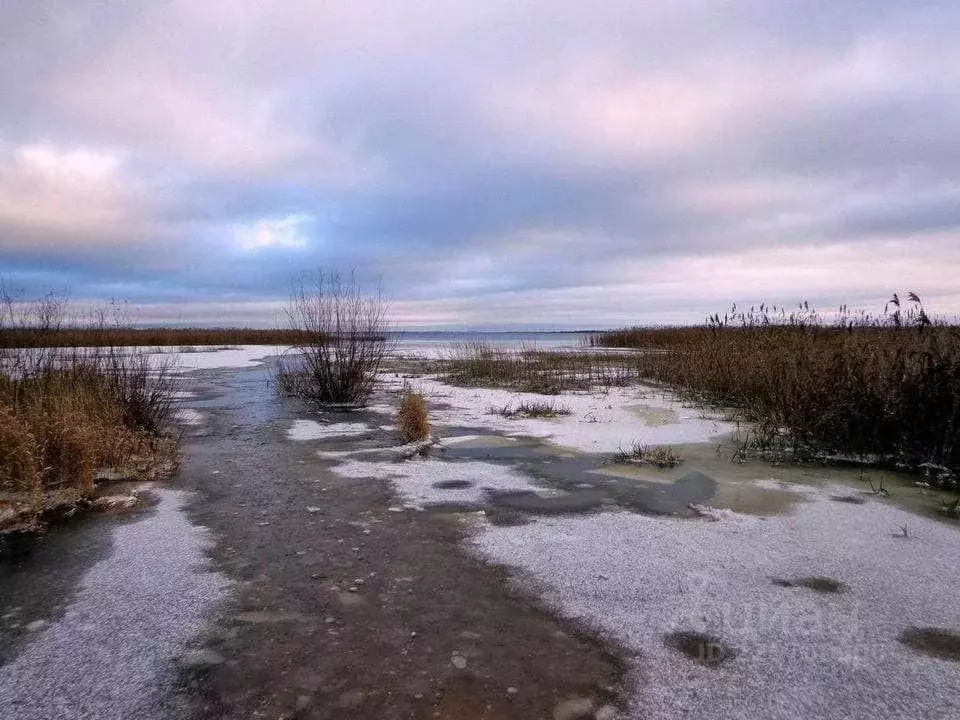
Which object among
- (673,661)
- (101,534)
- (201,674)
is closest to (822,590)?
(673,661)

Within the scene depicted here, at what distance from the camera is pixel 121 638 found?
2395 millimetres

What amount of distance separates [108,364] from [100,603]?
485 centimetres

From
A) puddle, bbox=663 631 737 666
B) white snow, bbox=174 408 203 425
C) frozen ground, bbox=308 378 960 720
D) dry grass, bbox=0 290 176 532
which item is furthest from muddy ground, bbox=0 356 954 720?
white snow, bbox=174 408 203 425

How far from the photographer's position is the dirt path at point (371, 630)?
6.52 feet

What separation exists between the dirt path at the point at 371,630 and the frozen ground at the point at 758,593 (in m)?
0.23

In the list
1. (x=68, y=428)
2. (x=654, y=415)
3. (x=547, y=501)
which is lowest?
(x=547, y=501)

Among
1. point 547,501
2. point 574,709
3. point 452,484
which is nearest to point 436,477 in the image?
point 452,484

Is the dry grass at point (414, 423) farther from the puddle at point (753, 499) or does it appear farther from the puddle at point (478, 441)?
the puddle at point (753, 499)

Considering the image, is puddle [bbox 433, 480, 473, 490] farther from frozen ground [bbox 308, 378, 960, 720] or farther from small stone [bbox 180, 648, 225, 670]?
small stone [bbox 180, 648, 225, 670]

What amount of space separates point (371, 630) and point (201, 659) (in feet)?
2.16

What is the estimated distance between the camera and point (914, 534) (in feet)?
11.7

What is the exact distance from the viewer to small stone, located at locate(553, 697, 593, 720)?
1899 millimetres

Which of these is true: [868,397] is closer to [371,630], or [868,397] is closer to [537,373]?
[371,630]

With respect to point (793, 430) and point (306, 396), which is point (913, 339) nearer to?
point (793, 430)
